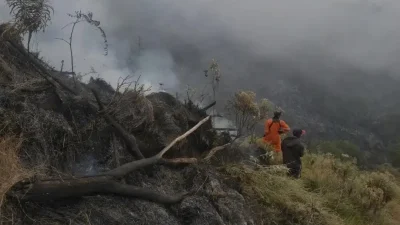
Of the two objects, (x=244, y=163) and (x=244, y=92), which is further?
(x=244, y=92)

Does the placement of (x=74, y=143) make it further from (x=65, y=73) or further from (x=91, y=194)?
(x=65, y=73)

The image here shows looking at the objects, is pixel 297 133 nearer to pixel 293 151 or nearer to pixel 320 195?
pixel 293 151

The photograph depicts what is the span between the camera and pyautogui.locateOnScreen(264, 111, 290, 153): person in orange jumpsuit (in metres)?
12.1

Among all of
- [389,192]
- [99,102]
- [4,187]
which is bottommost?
[389,192]

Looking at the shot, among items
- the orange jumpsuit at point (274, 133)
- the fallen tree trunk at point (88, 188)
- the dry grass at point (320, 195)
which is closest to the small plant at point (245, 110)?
the orange jumpsuit at point (274, 133)

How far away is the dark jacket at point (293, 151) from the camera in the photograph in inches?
441

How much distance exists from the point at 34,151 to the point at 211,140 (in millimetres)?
3972

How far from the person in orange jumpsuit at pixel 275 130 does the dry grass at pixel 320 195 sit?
1.01m

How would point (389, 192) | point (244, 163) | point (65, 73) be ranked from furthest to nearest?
point (389, 192) → point (244, 163) → point (65, 73)

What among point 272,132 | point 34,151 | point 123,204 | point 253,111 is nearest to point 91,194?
point 123,204

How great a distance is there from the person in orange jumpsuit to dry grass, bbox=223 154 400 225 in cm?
101

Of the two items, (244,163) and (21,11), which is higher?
(21,11)

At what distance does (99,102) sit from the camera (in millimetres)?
6637

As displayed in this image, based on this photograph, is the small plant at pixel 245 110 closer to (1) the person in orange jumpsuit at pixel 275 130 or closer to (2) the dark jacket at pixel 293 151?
(2) the dark jacket at pixel 293 151
